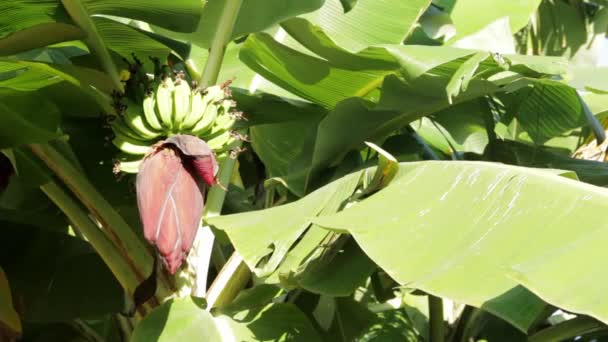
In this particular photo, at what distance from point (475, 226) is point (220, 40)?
71cm

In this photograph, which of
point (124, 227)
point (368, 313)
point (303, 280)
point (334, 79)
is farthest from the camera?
point (368, 313)

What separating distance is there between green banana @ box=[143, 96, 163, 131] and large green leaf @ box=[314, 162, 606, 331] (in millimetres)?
385

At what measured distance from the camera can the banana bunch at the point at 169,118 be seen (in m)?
1.50

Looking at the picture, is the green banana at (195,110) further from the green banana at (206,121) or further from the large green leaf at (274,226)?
the large green leaf at (274,226)

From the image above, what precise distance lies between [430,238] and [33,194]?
1294mm

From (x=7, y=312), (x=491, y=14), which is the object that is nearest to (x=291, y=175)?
(x=7, y=312)

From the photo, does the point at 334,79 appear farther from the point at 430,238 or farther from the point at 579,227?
the point at 579,227

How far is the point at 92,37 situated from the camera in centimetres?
167

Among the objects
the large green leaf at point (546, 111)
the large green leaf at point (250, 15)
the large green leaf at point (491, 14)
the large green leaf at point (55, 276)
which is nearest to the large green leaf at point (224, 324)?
the large green leaf at point (55, 276)

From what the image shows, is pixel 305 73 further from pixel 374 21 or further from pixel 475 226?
pixel 475 226

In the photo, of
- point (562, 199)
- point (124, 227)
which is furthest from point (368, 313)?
point (562, 199)

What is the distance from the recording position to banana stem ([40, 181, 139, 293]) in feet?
5.40

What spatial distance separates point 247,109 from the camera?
1816 mm

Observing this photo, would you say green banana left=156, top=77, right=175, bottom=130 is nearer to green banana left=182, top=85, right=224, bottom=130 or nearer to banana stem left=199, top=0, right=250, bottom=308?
green banana left=182, top=85, right=224, bottom=130
